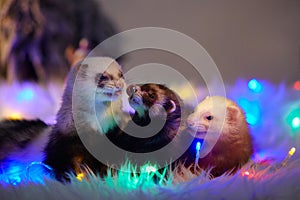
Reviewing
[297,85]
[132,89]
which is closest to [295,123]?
[297,85]

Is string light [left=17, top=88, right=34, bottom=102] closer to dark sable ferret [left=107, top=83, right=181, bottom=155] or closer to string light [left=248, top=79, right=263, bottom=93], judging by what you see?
dark sable ferret [left=107, top=83, right=181, bottom=155]

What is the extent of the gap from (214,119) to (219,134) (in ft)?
0.13

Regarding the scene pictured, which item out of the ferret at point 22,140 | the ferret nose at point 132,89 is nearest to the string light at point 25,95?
the ferret at point 22,140

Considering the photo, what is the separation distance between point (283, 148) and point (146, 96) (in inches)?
15.4

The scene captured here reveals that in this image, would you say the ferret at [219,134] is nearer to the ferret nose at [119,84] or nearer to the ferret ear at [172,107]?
the ferret ear at [172,107]

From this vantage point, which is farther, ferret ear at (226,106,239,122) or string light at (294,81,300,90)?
string light at (294,81,300,90)

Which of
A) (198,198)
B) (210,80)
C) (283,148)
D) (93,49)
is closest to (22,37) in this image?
(93,49)

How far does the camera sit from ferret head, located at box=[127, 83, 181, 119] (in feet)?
2.82

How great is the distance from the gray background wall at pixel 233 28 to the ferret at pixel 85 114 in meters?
0.11

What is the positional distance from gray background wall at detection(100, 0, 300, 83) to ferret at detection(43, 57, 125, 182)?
0.11 metres

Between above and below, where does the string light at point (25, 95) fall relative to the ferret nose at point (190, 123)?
above

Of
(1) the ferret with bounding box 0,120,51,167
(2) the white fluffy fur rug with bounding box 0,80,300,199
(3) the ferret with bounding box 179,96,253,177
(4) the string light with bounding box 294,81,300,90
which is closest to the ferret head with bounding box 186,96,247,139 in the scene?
(3) the ferret with bounding box 179,96,253,177

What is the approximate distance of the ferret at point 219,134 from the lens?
853 millimetres

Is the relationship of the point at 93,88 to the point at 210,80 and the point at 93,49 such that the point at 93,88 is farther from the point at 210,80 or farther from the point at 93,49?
the point at 210,80
